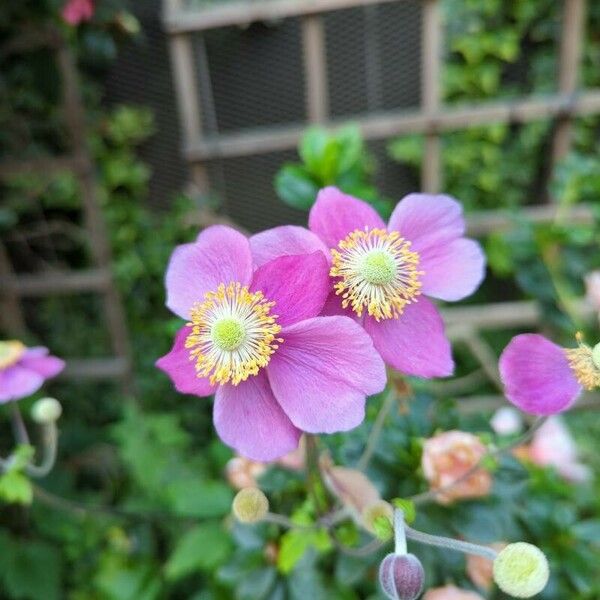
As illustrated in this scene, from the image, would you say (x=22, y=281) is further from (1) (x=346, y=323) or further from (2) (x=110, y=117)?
(1) (x=346, y=323)

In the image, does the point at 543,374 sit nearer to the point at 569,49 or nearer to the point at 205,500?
the point at 205,500

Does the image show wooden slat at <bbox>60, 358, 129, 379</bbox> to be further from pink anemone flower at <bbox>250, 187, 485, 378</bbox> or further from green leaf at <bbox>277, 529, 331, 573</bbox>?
pink anemone flower at <bbox>250, 187, 485, 378</bbox>

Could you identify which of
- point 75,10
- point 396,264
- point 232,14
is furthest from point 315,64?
point 396,264

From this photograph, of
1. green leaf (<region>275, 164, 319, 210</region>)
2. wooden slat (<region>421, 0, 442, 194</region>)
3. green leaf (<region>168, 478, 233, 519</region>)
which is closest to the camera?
green leaf (<region>275, 164, 319, 210</region>)

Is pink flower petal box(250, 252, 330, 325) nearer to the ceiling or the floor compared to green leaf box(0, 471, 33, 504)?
nearer to the ceiling

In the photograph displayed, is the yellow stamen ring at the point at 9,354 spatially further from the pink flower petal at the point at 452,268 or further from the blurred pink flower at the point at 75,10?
the blurred pink flower at the point at 75,10

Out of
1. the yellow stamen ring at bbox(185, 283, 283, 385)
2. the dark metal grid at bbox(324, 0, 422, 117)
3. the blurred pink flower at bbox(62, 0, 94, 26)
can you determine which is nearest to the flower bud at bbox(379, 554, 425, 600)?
the yellow stamen ring at bbox(185, 283, 283, 385)

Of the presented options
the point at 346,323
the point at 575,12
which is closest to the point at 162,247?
the point at 575,12
